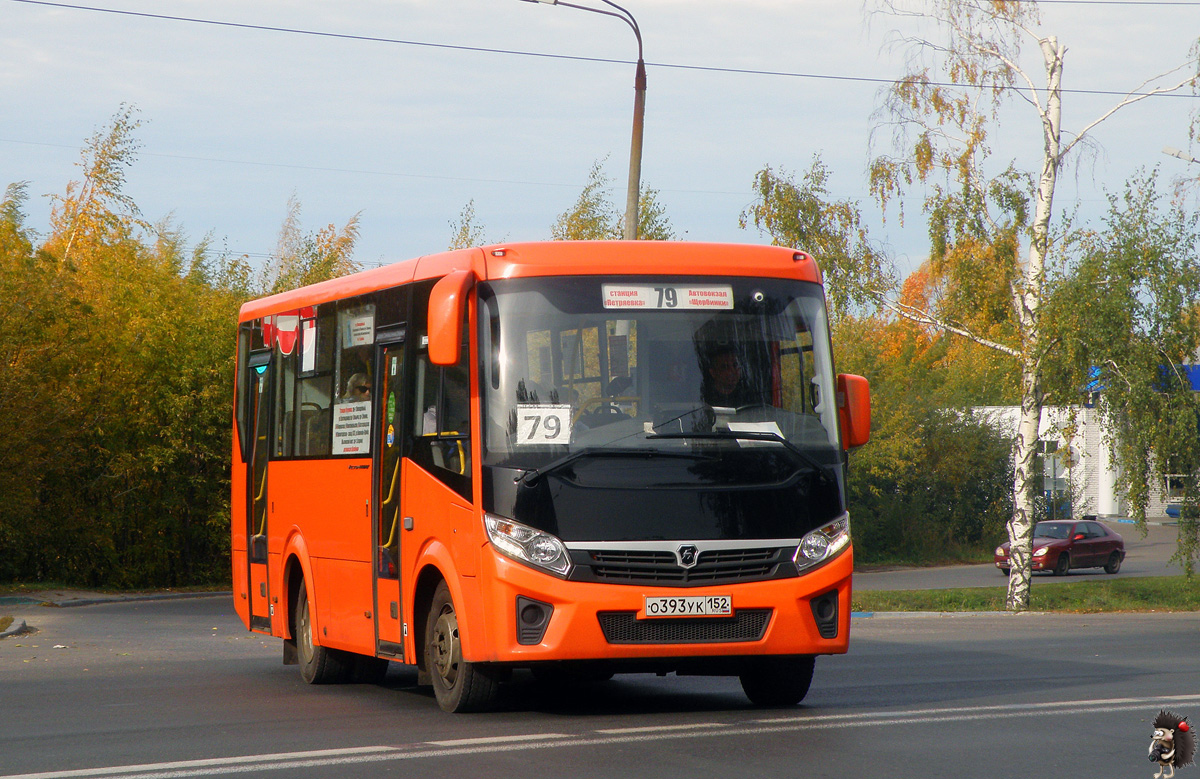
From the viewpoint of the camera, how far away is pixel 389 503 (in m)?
10.6

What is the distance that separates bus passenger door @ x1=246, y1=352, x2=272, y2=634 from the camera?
44.5 ft

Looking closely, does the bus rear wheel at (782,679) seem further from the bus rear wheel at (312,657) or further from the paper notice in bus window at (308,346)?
the paper notice in bus window at (308,346)

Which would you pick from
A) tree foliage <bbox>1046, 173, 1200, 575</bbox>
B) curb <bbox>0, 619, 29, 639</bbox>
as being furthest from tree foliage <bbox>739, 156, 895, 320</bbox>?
curb <bbox>0, 619, 29, 639</bbox>

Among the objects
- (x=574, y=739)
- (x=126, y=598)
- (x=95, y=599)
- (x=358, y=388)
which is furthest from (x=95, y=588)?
(x=574, y=739)

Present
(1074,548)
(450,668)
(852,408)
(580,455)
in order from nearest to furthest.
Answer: (580,455)
(450,668)
(852,408)
(1074,548)

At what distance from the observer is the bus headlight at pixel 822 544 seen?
9.51 meters

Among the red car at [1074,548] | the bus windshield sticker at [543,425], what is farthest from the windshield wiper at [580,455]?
the red car at [1074,548]

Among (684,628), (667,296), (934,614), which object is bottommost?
(934,614)

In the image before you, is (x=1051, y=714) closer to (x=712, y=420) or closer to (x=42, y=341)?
(x=712, y=420)

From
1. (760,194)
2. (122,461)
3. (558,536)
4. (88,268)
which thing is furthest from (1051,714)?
(88,268)

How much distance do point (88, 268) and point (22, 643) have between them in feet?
48.6

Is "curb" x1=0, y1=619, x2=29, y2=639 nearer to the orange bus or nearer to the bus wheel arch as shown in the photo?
the orange bus

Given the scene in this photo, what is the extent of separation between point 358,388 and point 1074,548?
34.2m

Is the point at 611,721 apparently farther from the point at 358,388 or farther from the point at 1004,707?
the point at 358,388
